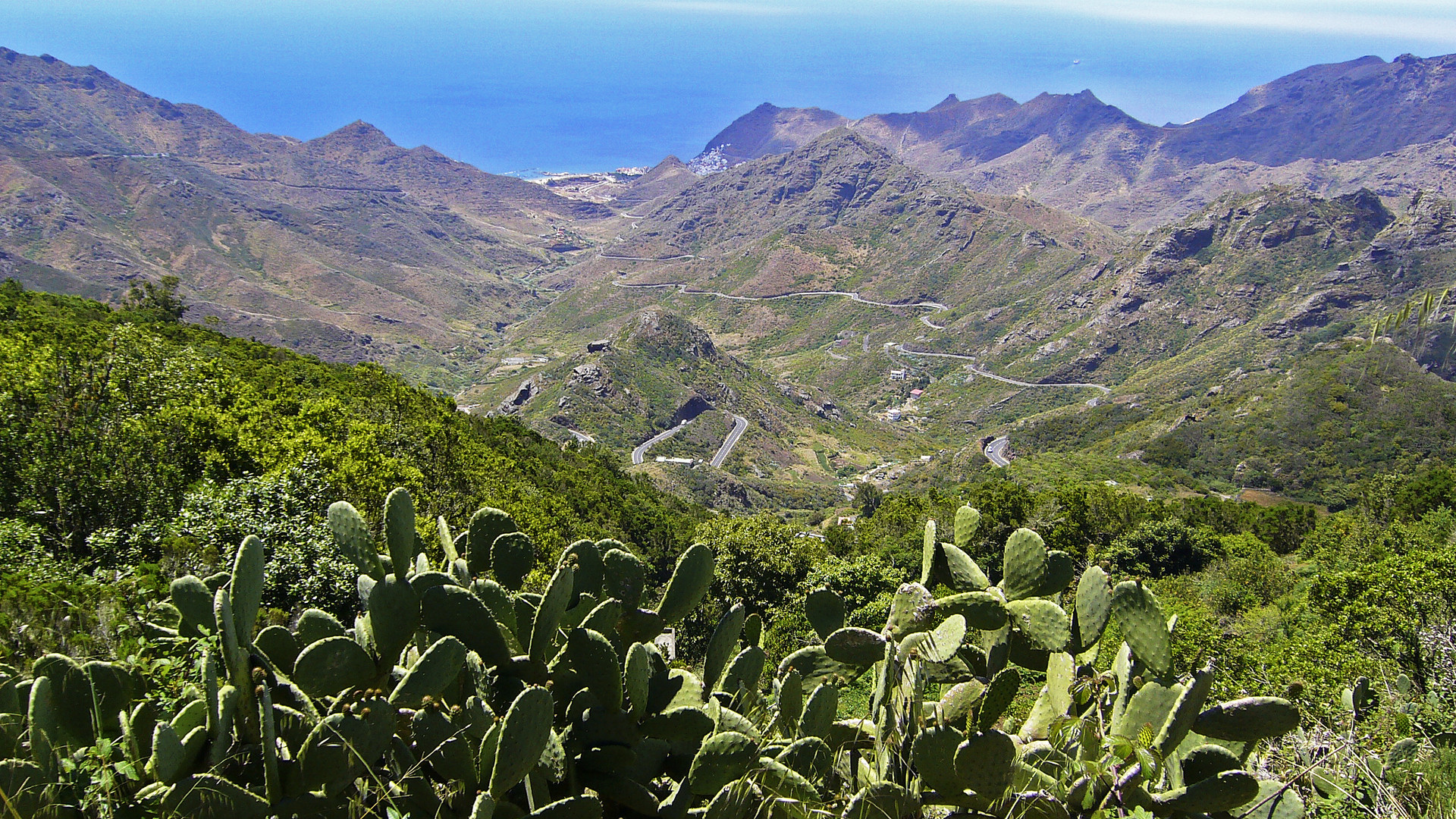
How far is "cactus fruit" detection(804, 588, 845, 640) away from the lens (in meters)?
3.98

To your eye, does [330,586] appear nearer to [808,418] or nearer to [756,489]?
[756,489]

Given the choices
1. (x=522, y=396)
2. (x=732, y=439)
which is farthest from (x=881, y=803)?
(x=522, y=396)

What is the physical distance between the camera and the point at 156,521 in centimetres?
1435

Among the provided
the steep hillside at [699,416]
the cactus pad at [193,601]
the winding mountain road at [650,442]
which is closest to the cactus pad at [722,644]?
the cactus pad at [193,601]

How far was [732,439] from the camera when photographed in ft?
443

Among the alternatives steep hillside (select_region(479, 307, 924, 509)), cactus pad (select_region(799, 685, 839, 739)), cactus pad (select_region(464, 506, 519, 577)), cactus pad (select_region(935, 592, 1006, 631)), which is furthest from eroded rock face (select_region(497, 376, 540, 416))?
cactus pad (select_region(935, 592, 1006, 631))

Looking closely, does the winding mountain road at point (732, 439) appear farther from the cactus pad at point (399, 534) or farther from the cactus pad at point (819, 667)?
the cactus pad at point (819, 667)

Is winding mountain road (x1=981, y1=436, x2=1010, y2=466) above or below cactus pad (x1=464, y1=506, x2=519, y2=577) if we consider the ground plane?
below

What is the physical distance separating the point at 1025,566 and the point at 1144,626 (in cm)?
63

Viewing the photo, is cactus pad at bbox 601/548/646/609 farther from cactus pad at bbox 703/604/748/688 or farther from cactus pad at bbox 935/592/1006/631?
cactus pad at bbox 935/592/1006/631

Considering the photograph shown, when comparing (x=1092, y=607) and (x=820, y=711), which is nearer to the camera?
(x=820, y=711)

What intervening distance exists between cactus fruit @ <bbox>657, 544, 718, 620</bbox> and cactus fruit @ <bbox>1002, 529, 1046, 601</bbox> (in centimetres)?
164

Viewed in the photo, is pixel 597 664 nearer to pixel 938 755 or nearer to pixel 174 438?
pixel 938 755

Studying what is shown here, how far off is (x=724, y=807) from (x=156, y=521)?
16.3 metres
